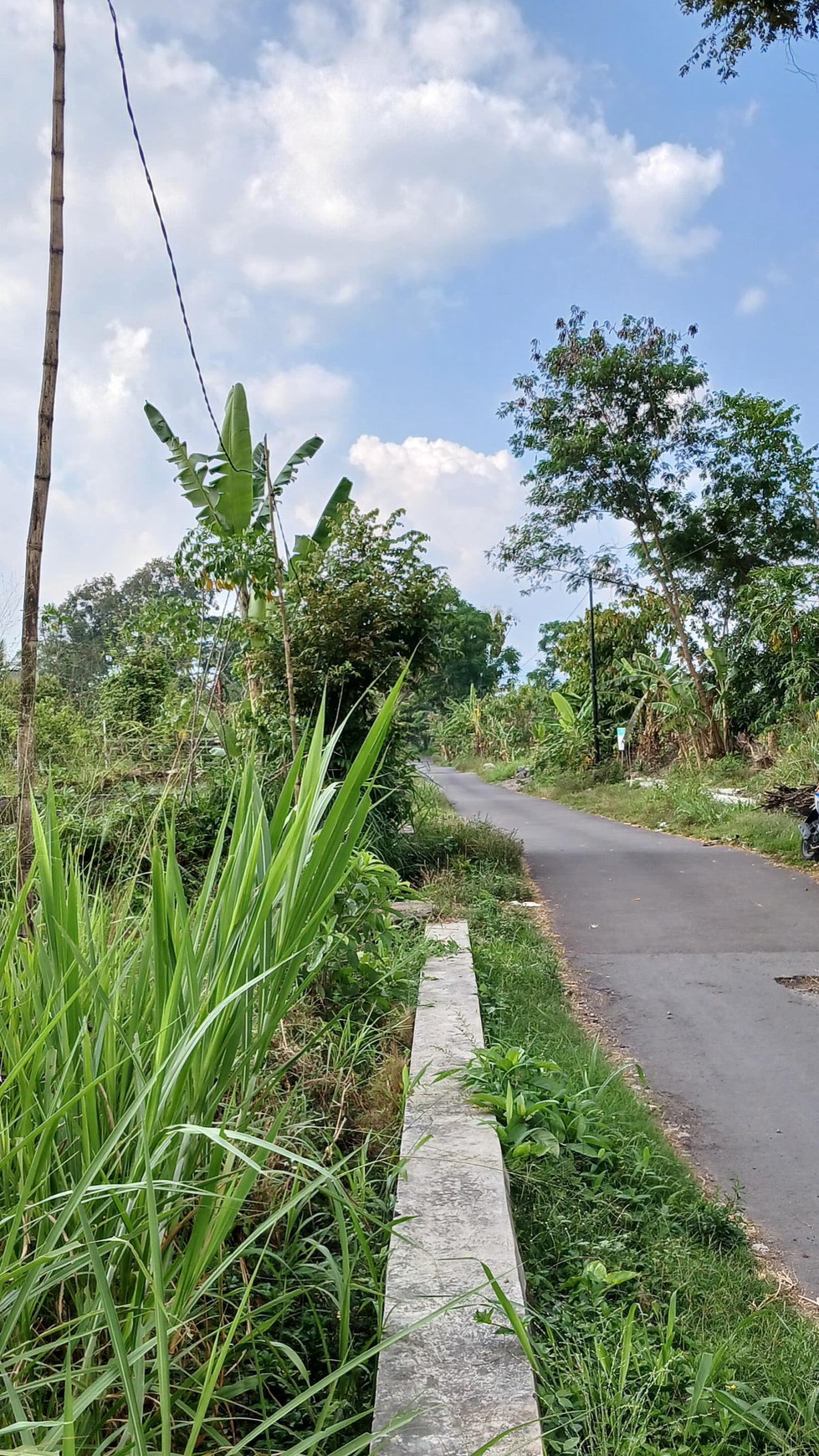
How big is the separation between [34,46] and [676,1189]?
4.82 metres

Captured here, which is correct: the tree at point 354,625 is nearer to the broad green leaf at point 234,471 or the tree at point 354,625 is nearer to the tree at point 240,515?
the tree at point 240,515

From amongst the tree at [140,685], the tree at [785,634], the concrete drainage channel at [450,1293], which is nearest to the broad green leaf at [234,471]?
the tree at [140,685]

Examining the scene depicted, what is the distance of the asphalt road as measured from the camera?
3.53 meters

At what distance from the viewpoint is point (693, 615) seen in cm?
2262

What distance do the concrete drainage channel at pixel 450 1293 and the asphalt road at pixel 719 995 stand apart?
3.56ft

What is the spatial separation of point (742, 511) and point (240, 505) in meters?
14.8

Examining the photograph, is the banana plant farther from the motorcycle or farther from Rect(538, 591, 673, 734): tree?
Rect(538, 591, 673, 734): tree

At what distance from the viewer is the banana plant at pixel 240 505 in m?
7.41

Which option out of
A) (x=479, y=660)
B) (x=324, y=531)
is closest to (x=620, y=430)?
(x=324, y=531)

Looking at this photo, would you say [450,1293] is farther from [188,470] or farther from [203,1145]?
[188,470]

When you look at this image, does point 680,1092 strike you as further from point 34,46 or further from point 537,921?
point 34,46

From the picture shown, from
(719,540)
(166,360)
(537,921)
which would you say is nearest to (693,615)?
(719,540)

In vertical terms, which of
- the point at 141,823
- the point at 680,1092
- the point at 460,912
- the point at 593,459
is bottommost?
the point at 680,1092

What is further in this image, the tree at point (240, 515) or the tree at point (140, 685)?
the tree at point (140, 685)
